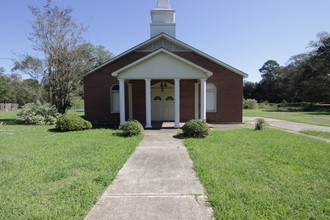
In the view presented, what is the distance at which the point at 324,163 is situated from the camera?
516 centimetres

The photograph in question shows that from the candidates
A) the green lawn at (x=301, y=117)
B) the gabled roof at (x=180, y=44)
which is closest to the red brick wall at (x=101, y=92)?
the gabled roof at (x=180, y=44)

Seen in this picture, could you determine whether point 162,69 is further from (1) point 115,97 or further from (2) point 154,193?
(2) point 154,193

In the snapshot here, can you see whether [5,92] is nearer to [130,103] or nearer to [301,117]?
[130,103]

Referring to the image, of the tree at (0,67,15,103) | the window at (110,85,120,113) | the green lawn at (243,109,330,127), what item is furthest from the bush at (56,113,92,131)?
the tree at (0,67,15,103)

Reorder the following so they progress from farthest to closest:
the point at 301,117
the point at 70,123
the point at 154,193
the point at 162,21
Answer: the point at 301,117
the point at 162,21
the point at 70,123
the point at 154,193

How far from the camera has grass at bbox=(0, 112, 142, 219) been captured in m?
3.02

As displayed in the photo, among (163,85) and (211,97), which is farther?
(163,85)

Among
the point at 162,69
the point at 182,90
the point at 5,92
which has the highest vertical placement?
the point at 5,92

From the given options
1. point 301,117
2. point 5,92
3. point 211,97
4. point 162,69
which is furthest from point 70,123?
point 5,92

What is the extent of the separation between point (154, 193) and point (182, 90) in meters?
11.6

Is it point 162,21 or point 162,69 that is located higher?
point 162,21

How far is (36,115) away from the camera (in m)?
13.8

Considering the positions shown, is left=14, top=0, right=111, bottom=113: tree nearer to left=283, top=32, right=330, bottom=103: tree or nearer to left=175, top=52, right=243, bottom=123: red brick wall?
left=175, top=52, right=243, bottom=123: red brick wall

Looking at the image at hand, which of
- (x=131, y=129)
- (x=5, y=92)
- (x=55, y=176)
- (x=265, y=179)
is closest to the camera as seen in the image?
(x=265, y=179)
